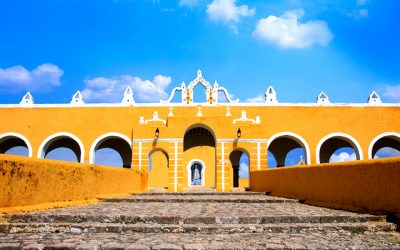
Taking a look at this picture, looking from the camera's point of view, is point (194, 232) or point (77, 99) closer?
point (194, 232)

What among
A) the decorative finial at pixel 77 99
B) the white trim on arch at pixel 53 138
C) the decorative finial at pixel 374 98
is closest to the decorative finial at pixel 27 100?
the decorative finial at pixel 77 99

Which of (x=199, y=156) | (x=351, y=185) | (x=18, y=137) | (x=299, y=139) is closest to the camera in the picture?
(x=351, y=185)

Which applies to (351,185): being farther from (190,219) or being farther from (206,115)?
(206,115)

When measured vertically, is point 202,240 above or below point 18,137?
below

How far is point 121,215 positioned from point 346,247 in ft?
9.94

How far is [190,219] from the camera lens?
5.05m

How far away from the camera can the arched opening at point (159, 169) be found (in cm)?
2355

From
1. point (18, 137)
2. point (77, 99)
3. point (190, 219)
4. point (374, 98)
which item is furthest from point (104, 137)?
point (190, 219)

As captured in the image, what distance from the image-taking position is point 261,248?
11.3ft

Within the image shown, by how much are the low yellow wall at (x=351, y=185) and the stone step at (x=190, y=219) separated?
Answer: 1.35 feet

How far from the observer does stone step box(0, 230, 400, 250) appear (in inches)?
138

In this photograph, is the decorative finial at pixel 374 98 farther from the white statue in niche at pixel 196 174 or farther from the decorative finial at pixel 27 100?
the decorative finial at pixel 27 100

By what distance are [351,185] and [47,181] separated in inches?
203

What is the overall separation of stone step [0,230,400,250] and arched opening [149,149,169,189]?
19291mm
